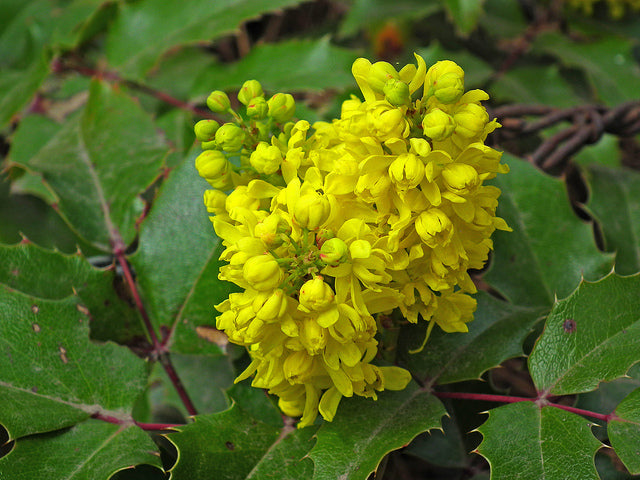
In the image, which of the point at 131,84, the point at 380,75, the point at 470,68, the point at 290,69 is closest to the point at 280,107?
the point at 380,75

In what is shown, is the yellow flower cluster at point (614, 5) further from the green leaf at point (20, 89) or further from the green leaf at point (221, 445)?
the green leaf at point (221, 445)

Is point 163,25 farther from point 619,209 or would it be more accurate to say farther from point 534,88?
point 619,209

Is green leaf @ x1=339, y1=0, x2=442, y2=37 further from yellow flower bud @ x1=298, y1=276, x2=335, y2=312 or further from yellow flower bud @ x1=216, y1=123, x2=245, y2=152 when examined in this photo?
yellow flower bud @ x1=298, y1=276, x2=335, y2=312

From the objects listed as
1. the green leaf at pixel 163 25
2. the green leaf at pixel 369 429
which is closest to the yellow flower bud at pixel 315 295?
the green leaf at pixel 369 429

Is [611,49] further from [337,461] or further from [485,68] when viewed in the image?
[337,461]

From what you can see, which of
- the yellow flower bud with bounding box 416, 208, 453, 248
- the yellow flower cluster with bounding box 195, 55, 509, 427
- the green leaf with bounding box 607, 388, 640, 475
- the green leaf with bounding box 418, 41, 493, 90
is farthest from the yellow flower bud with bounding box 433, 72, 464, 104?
the green leaf with bounding box 418, 41, 493, 90
